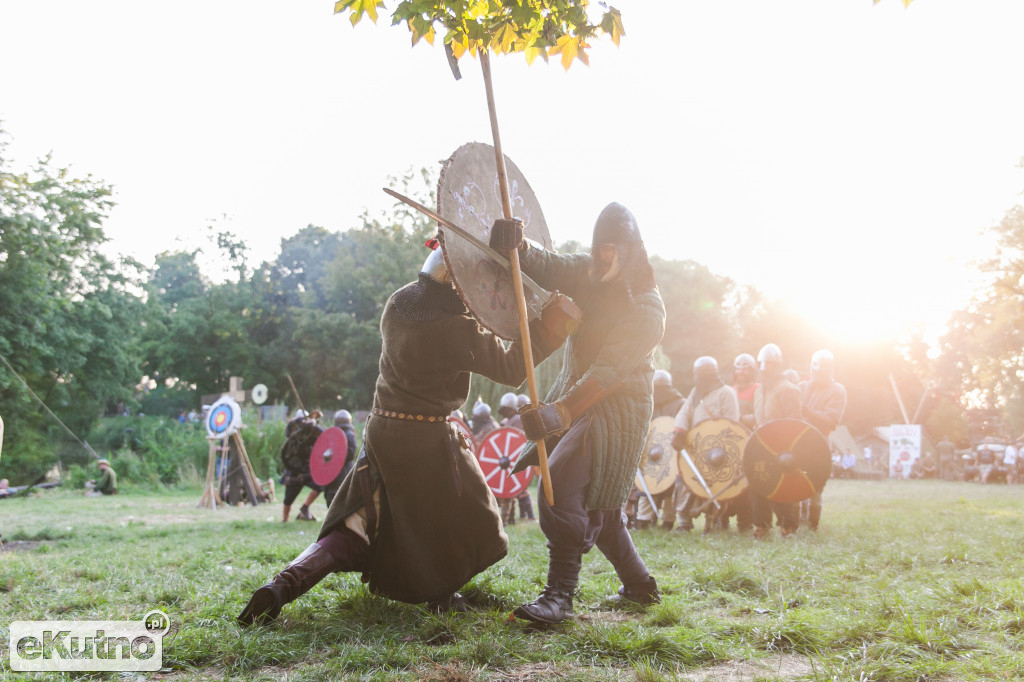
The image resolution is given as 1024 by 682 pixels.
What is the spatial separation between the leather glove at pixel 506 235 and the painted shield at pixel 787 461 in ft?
14.2

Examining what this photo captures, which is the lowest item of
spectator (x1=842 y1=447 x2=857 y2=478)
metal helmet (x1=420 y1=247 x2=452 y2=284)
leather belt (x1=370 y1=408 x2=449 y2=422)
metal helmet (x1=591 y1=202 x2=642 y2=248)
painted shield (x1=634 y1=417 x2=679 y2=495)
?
spectator (x1=842 y1=447 x2=857 y2=478)

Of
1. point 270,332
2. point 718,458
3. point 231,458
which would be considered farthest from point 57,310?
point 718,458

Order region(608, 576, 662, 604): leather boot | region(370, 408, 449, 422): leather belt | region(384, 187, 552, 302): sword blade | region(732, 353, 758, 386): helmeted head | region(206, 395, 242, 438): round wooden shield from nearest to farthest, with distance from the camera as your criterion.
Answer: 1. region(384, 187, 552, 302): sword blade
2. region(370, 408, 449, 422): leather belt
3. region(608, 576, 662, 604): leather boot
4. region(732, 353, 758, 386): helmeted head
5. region(206, 395, 242, 438): round wooden shield

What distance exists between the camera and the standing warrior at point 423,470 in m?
3.25

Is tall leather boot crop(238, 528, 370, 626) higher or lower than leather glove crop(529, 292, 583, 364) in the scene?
lower

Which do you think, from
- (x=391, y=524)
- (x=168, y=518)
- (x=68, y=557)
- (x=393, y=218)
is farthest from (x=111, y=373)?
(x=391, y=524)

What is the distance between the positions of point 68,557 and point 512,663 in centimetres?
450

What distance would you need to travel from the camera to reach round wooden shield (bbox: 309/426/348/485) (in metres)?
8.32

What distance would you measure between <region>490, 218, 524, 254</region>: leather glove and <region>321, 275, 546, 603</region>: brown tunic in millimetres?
374

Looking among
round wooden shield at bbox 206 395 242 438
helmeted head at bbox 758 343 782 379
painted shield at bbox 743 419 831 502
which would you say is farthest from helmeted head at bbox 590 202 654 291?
round wooden shield at bbox 206 395 242 438

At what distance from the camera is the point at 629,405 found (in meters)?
3.38

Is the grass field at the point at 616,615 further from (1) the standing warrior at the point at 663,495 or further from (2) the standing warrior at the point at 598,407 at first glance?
(1) the standing warrior at the point at 663,495

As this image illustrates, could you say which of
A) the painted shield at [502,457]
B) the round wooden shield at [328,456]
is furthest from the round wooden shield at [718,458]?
the round wooden shield at [328,456]

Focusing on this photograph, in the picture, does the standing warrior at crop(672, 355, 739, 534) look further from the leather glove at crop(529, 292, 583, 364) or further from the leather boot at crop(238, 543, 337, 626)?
the leather boot at crop(238, 543, 337, 626)
